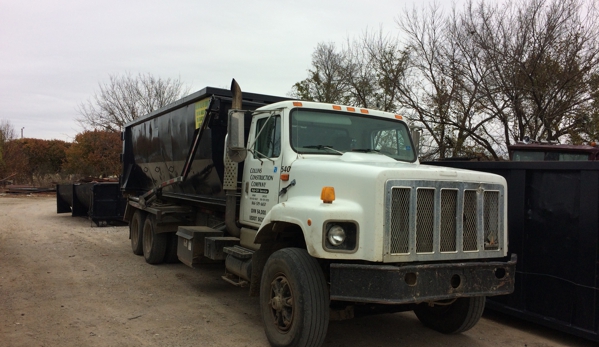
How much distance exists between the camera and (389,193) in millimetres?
4059

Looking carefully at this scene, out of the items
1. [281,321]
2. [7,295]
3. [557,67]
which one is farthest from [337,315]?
[557,67]

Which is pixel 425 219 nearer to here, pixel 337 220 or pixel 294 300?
pixel 337 220

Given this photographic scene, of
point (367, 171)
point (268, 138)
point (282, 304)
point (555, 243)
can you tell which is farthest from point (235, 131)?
point (555, 243)

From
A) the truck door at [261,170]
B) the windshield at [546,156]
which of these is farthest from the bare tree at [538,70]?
the truck door at [261,170]

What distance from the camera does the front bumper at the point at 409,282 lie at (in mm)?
3904

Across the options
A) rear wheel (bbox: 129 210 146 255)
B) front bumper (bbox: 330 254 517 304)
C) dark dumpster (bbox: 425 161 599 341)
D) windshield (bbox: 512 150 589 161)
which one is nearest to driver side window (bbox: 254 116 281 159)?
front bumper (bbox: 330 254 517 304)

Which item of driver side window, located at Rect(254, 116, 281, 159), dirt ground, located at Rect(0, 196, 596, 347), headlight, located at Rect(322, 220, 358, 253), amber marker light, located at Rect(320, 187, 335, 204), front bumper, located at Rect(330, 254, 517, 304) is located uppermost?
driver side window, located at Rect(254, 116, 281, 159)

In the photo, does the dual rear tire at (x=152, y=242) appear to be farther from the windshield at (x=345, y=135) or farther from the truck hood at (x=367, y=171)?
the truck hood at (x=367, y=171)

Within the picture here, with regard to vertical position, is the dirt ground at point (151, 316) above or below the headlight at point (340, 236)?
below

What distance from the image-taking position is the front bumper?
3.90 metres

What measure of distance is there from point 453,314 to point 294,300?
6.48 feet

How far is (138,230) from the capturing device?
9.97 metres

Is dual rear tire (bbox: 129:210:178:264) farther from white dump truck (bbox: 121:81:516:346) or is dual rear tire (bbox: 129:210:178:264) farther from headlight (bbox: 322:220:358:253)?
headlight (bbox: 322:220:358:253)

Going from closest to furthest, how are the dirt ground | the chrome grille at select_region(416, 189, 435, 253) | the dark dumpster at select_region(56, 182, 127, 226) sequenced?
the chrome grille at select_region(416, 189, 435, 253) < the dirt ground < the dark dumpster at select_region(56, 182, 127, 226)
